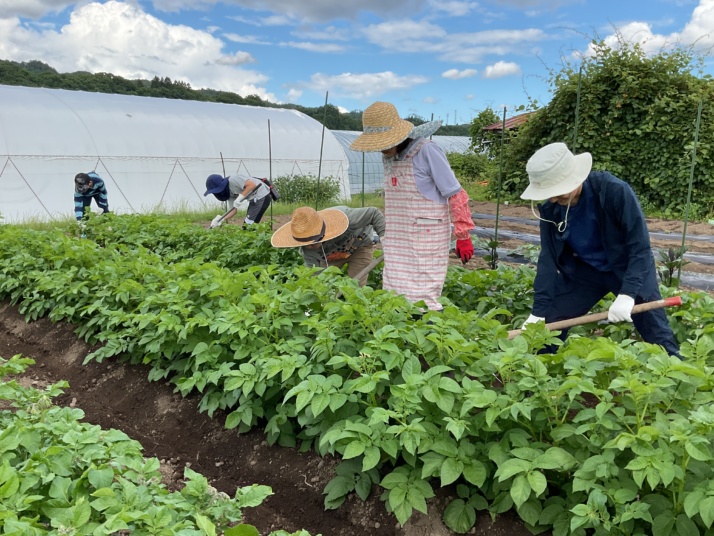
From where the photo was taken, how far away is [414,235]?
137 inches

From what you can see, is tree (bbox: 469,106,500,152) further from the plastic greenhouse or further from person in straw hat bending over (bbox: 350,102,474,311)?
person in straw hat bending over (bbox: 350,102,474,311)

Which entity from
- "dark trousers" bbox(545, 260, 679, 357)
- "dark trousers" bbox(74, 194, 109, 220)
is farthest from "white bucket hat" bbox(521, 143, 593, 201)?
"dark trousers" bbox(74, 194, 109, 220)

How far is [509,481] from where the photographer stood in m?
2.10

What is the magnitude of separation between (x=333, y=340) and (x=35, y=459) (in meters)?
1.22

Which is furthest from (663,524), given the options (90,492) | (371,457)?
(90,492)

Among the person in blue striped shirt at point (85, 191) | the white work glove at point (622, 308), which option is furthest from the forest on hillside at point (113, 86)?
the white work glove at point (622, 308)

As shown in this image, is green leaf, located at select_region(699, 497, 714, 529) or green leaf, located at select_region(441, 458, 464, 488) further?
green leaf, located at select_region(441, 458, 464, 488)

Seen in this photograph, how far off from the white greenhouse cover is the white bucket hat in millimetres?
8065

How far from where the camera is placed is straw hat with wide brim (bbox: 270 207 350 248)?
12.8 feet

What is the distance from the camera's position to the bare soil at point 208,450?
7.62ft

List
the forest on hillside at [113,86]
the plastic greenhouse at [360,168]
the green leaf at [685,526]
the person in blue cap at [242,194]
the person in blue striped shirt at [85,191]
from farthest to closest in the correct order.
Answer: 1. the forest on hillside at [113,86]
2. the plastic greenhouse at [360,168]
3. the person in blue striped shirt at [85,191]
4. the person in blue cap at [242,194]
5. the green leaf at [685,526]

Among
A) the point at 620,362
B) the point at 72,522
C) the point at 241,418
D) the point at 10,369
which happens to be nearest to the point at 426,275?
the point at 241,418

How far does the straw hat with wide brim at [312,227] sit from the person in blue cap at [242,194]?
265cm

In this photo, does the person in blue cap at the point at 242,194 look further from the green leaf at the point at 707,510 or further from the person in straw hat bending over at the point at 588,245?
the green leaf at the point at 707,510
